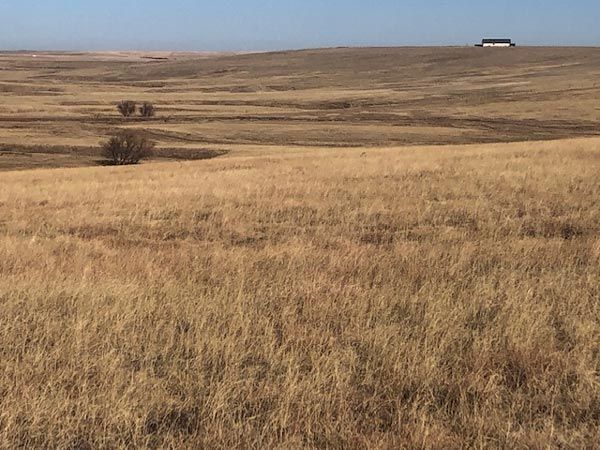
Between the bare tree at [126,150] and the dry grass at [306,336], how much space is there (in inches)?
1149


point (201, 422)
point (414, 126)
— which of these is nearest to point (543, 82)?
point (414, 126)

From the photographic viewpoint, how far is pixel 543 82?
103 metres

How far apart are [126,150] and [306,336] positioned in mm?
34945

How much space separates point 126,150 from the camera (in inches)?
1467

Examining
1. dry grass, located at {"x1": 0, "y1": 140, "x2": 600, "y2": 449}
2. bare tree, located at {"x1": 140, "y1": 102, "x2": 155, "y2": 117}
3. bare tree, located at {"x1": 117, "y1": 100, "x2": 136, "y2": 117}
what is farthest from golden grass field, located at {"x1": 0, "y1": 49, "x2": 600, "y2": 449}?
bare tree, located at {"x1": 117, "y1": 100, "x2": 136, "y2": 117}

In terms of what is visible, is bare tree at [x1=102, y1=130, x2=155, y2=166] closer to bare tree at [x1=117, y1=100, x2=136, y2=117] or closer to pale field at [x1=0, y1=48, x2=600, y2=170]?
pale field at [x1=0, y1=48, x2=600, y2=170]

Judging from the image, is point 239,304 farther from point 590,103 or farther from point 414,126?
point 590,103

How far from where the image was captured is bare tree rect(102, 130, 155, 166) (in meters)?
37.2

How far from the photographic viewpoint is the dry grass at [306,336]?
10.2ft

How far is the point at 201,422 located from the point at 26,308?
7.14 feet

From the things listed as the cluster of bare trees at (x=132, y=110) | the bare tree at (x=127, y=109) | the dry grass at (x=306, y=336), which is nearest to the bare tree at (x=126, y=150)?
the dry grass at (x=306, y=336)

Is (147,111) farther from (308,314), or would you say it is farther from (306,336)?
(306,336)

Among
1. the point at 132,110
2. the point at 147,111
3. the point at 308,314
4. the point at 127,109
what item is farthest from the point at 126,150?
the point at 308,314

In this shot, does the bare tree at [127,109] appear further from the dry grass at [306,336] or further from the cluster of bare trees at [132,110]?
the dry grass at [306,336]
